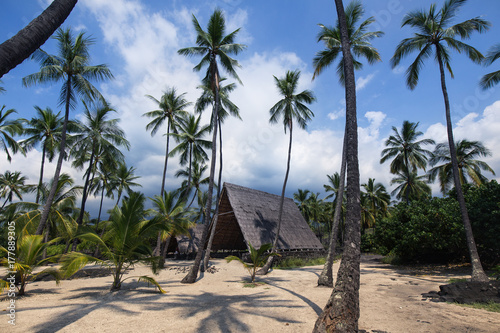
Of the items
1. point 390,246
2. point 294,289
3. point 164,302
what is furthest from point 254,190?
point 164,302

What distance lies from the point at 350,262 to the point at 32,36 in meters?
6.43

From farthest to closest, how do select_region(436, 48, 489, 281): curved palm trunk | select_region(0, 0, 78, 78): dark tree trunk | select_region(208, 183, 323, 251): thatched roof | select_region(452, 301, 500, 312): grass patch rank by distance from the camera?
select_region(208, 183, 323, 251): thatched roof < select_region(436, 48, 489, 281): curved palm trunk < select_region(452, 301, 500, 312): grass patch < select_region(0, 0, 78, 78): dark tree trunk

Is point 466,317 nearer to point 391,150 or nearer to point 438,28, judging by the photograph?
point 438,28

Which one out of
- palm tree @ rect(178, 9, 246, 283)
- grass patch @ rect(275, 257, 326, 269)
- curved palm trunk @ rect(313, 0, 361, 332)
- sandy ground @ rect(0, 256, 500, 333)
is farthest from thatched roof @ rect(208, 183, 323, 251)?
curved palm trunk @ rect(313, 0, 361, 332)

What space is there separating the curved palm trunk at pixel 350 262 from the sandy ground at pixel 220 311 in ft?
3.48

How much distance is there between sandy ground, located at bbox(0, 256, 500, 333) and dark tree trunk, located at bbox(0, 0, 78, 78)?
4804mm

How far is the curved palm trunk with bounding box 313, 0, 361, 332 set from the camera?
13.5 ft

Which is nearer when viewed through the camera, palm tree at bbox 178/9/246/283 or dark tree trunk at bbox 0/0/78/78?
dark tree trunk at bbox 0/0/78/78

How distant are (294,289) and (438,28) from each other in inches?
533

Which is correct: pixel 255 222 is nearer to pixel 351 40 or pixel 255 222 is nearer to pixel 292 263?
pixel 292 263

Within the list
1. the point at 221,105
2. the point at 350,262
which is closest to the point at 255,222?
the point at 221,105

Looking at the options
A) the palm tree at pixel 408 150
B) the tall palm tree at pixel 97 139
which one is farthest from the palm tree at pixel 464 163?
the tall palm tree at pixel 97 139

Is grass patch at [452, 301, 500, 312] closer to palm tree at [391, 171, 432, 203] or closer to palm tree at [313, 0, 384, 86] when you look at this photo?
palm tree at [313, 0, 384, 86]

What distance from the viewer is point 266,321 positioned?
5.40 meters
